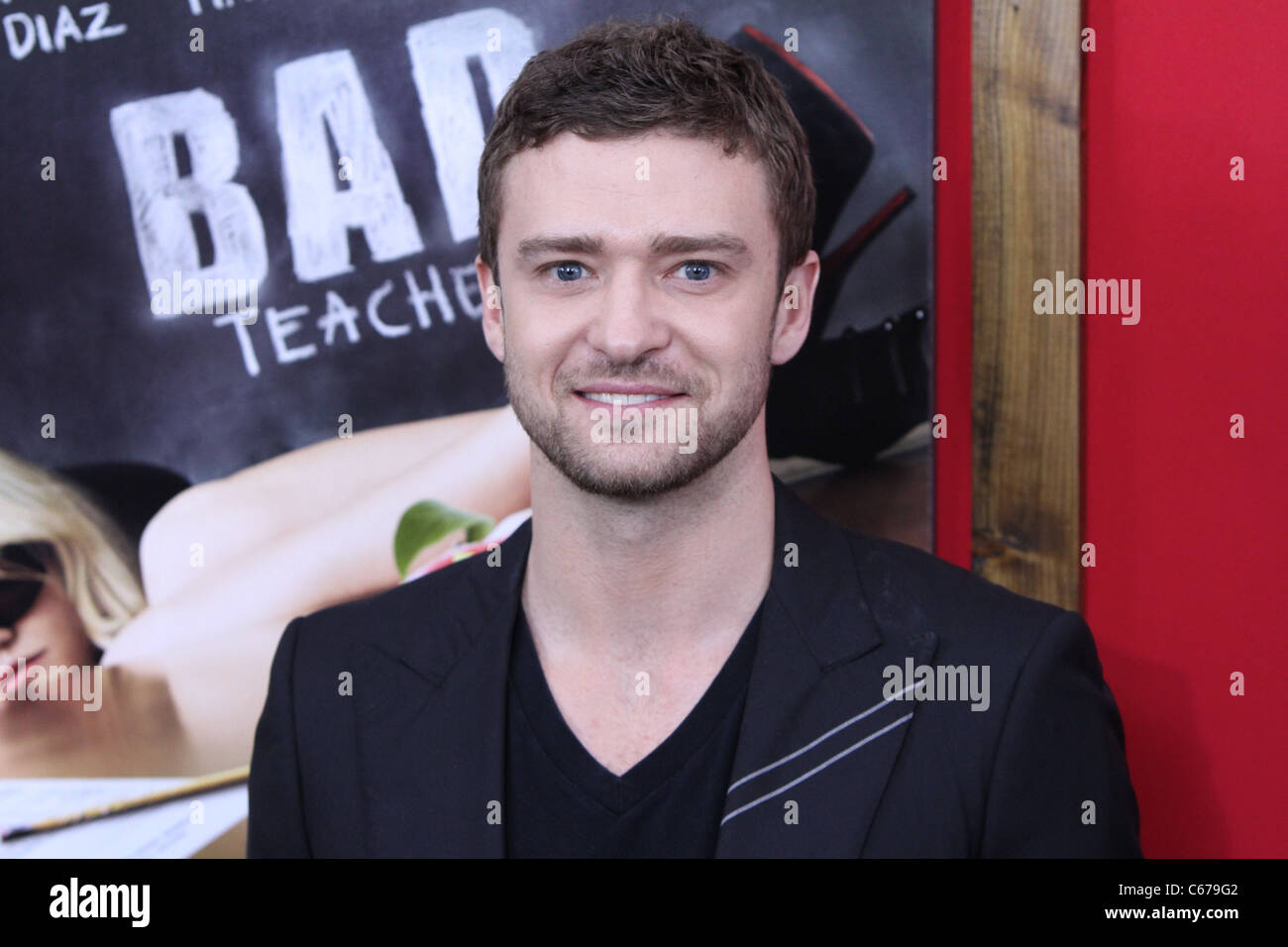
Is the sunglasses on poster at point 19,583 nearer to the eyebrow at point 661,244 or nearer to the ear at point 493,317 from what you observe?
the ear at point 493,317

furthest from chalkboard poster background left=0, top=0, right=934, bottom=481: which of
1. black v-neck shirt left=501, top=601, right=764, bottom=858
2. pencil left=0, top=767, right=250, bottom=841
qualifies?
black v-neck shirt left=501, top=601, right=764, bottom=858

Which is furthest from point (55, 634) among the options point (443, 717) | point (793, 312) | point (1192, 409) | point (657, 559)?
point (1192, 409)

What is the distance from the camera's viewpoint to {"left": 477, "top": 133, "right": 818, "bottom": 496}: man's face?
134 cm

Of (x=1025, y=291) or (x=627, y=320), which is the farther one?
(x=1025, y=291)

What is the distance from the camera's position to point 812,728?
1.35 meters

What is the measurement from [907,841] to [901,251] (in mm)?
884

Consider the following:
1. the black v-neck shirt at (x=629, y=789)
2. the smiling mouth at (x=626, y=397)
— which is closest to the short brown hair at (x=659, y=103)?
→ the smiling mouth at (x=626, y=397)

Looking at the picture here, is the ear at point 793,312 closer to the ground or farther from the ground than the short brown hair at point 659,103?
closer to the ground

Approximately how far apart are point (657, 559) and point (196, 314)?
3.02ft

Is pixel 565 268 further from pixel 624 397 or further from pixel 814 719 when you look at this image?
pixel 814 719

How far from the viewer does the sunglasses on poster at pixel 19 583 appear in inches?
73.8

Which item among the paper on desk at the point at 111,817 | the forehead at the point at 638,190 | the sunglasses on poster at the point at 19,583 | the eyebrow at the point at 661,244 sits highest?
the forehead at the point at 638,190
